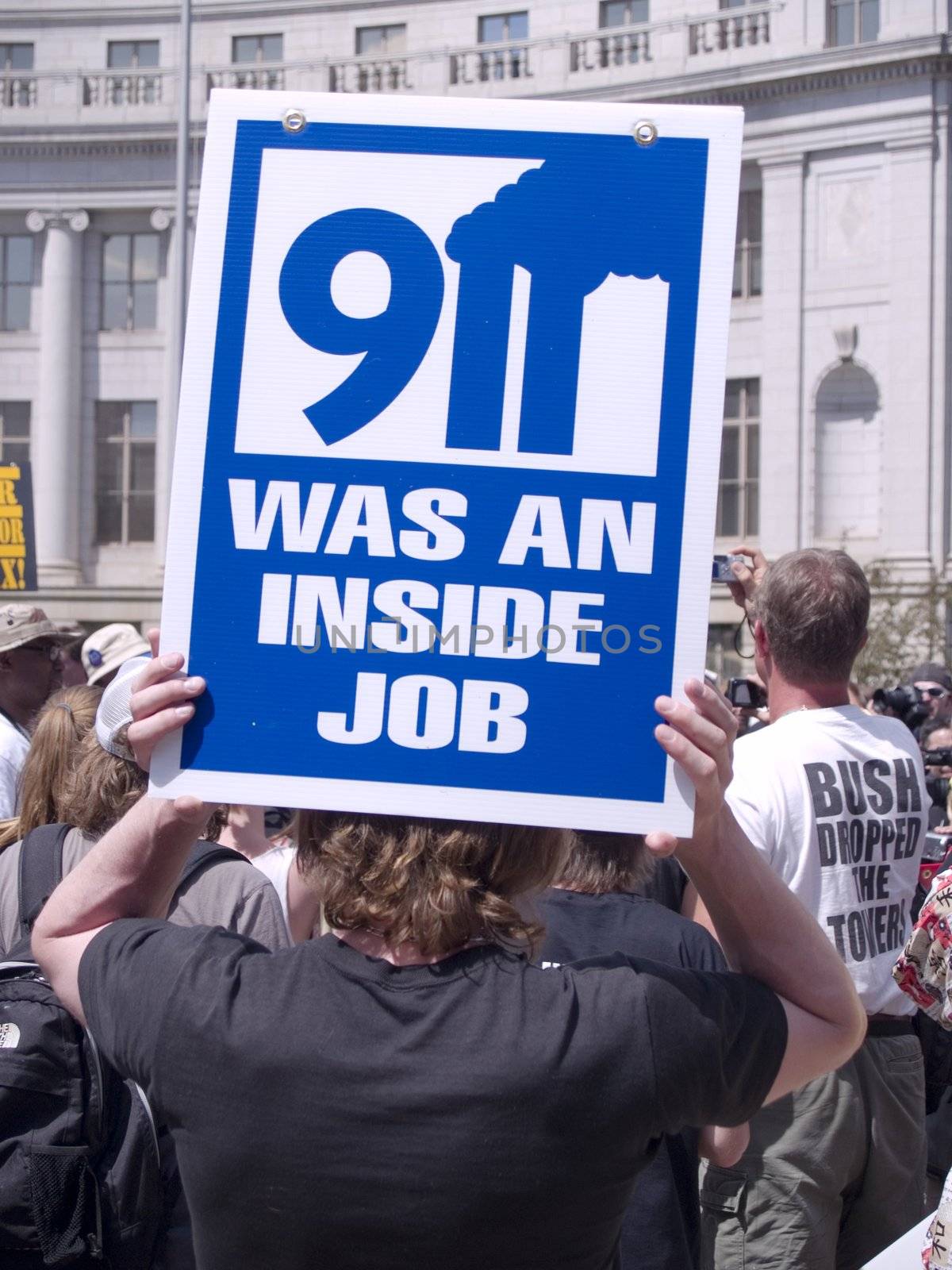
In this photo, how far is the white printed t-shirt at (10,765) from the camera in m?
5.11

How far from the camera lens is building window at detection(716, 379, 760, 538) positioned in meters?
27.6

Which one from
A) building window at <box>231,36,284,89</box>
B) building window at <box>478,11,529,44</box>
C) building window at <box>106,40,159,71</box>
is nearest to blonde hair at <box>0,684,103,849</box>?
building window at <box>478,11,529,44</box>

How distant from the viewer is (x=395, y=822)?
1738 mm

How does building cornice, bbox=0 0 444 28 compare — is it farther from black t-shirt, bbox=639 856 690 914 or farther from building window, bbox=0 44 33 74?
black t-shirt, bbox=639 856 690 914

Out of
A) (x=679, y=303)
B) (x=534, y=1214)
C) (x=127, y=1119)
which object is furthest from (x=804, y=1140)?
(x=679, y=303)

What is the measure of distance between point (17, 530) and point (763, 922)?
11531 millimetres

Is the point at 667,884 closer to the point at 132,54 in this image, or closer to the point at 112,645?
the point at 112,645

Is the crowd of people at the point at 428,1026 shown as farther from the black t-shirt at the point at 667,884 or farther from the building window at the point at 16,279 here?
the building window at the point at 16,279

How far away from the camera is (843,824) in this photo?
3.40 metres

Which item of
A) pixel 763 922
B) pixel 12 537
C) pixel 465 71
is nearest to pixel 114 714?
pixel 763 922

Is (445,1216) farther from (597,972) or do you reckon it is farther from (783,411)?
(783,411)

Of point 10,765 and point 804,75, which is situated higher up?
point 804,75

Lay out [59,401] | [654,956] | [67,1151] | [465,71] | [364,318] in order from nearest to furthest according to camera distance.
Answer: [364,318] < [67,1151] < [654,956] < [465,71] < [59,401]

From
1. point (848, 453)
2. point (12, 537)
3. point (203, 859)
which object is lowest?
point (203, 859)
